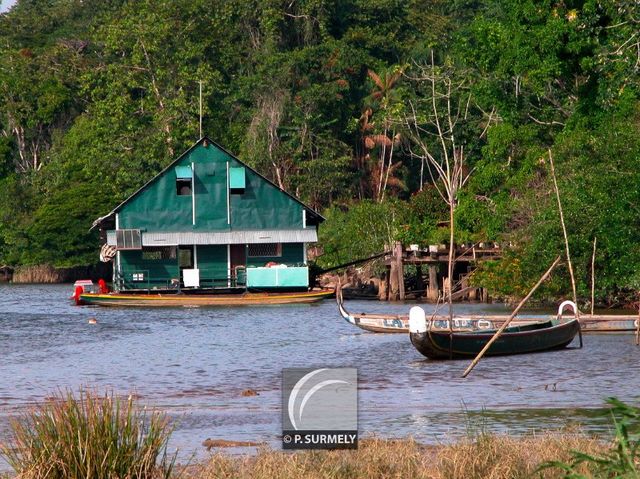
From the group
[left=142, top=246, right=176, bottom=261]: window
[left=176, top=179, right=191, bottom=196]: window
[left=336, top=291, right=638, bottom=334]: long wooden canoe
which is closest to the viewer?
[left=336, top=291, right=638, bottom=334]: long wooden canoe

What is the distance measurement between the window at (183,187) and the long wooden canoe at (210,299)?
569 cm

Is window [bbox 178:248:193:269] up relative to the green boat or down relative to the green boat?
up

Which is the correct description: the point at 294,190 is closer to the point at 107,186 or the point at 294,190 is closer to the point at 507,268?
the point at 107,186

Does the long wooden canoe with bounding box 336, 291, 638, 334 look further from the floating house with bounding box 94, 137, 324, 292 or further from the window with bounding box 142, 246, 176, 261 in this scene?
the window with bounding box 142, 246, 176, 261

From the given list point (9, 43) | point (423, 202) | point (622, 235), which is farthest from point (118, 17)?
point (622, 235)

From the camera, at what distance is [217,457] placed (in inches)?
515

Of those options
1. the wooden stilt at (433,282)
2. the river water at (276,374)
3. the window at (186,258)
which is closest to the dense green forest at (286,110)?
the wooden stilt at (433,282)

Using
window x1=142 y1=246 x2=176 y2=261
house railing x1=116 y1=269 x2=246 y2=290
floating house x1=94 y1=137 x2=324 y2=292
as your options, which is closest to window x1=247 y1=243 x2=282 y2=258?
floating house x1=94 y1=137 x2=324 y2=292

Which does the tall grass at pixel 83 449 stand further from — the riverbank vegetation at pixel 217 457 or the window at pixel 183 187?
the window at pixel 183 187

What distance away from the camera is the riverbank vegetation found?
11469 mm

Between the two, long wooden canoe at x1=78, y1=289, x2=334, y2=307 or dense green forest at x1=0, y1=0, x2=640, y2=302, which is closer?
long wooden canoe at x1=78, y1=289, x2=334, y2=307

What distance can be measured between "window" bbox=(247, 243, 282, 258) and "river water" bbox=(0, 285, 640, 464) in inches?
404

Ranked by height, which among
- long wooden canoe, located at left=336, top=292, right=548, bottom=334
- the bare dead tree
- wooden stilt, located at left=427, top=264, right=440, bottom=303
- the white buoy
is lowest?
long wooden canoe, located at left=336, top=292, right=548, bottom=334

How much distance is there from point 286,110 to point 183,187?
22689mm
